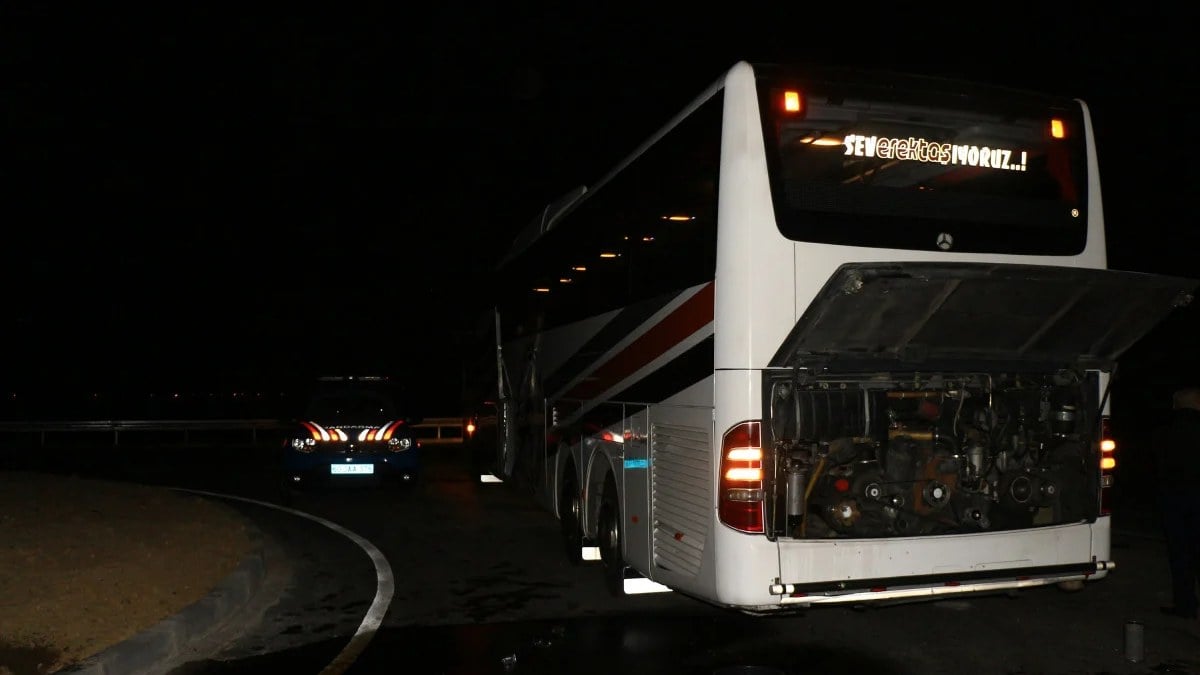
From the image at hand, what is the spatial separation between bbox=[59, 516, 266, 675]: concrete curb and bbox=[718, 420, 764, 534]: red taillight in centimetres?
385

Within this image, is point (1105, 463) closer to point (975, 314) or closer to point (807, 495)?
point (975, 314)

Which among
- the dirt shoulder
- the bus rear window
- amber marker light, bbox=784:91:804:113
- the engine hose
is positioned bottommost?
the dirt shoulder

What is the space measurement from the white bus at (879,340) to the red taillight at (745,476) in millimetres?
12

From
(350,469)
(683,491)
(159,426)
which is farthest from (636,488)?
(159,426)

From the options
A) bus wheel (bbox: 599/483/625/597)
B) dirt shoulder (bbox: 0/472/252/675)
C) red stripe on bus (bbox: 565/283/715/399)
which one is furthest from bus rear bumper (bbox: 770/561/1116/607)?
dirt shoulder (bbox: 0/472/252/675)

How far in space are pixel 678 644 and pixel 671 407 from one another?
1.65 m

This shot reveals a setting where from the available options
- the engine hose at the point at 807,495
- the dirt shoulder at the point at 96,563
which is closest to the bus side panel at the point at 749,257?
the engine hose at the point at 807,495

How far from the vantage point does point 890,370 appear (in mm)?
6711

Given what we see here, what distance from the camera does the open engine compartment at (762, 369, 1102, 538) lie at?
6.53m

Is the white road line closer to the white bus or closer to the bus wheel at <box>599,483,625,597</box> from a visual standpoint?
the bus wheel at <box>599,483,625,597</box>

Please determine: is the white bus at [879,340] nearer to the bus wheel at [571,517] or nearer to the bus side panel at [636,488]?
the bus side panel at [636,488]

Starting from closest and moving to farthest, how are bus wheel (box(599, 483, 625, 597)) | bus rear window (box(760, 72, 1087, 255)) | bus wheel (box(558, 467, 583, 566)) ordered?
bus rear window (box(760, 72, 1087, 255)), bus wheel (box(599, 483, 625, 597)), bus wheel (box(558, 467, 583, 566))

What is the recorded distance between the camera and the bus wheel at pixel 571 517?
1020cm

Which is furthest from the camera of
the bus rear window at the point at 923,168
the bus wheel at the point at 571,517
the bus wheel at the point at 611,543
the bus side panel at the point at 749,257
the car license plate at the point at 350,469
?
the car license plate at the point at 350,469
